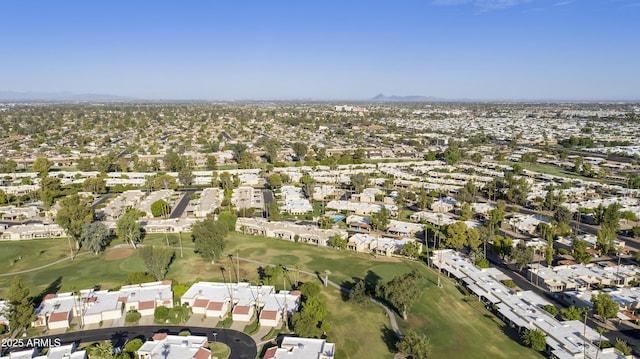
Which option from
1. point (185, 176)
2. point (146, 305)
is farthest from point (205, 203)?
point (146, 305)

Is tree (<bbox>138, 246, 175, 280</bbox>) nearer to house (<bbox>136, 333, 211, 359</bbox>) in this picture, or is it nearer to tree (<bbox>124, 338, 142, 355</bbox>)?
house (<bbox>136, 333, 211, 359</bbox>)

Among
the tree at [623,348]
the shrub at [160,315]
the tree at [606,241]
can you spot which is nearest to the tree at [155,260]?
the shrub at [160,315]

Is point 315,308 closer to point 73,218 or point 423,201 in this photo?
point 73,218

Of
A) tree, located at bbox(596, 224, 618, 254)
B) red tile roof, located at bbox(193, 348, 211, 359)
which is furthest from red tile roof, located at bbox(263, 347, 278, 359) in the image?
tree, located at bbox(596, 224, 618, 254)

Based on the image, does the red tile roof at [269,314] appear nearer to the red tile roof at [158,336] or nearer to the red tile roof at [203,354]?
the red tile roof at [203,354]

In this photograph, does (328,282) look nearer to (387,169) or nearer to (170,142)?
(387,169)
